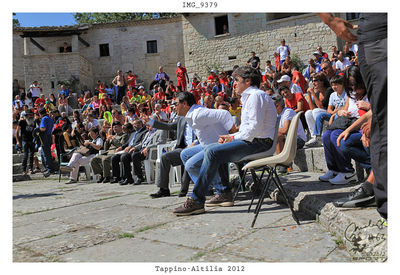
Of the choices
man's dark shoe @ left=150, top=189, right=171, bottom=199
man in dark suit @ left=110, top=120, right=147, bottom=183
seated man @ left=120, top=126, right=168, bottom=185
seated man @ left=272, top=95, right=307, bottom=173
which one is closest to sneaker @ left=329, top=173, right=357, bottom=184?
seated man @ left=272, top=95, right=307, bottom=173

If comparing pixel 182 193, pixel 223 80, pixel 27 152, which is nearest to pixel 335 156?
pixel 182 193

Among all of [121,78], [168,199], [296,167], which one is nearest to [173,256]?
[168,199]

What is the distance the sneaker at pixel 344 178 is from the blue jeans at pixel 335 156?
0.15 feet

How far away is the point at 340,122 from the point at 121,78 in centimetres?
1569

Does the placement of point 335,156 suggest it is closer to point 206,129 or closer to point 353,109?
point 353,109

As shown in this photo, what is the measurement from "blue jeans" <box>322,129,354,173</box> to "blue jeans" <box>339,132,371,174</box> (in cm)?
24

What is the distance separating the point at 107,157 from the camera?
781cm

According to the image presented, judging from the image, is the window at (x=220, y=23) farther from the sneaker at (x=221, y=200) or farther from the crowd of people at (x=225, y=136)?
the sneaker at (x=221, y=200)

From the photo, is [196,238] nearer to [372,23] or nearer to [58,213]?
[372,23]

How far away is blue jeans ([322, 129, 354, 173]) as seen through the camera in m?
3.85

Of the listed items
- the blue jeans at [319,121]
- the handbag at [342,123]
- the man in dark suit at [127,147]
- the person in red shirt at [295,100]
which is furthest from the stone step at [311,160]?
the man in dark suit at [127,147]

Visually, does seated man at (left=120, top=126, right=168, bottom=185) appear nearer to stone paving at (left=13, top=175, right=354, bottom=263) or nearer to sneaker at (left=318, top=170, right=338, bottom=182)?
stone paving at (left=13, top=175, right=354, bottom=263)

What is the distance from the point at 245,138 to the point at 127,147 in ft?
14.7

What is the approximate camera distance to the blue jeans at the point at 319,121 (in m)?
5.58
